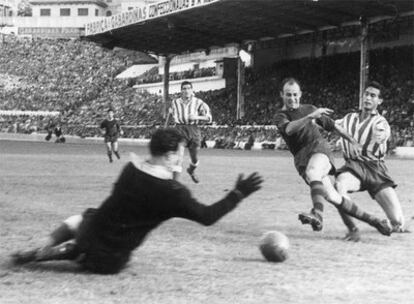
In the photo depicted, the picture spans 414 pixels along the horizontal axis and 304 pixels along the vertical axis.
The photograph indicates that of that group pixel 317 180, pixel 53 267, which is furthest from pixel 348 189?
pixel 53 267

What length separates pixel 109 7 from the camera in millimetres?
106938

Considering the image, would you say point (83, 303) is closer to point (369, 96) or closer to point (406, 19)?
point (369, 96)

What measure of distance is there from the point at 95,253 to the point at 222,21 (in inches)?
1642

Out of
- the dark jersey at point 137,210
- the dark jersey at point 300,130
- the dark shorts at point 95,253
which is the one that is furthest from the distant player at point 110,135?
the dark jersey at point 137,210

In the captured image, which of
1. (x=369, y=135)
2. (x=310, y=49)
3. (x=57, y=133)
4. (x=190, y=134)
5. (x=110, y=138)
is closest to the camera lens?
(x=369, y=135)

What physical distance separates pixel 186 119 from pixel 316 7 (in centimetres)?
2671

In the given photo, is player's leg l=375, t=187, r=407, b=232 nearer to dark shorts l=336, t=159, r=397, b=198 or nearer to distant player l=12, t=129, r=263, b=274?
dark shorts l=336, t=159, r=397, b=198

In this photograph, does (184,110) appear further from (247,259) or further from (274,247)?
(274,247)

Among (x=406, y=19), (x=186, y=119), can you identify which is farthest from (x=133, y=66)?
(x=186, y=119)

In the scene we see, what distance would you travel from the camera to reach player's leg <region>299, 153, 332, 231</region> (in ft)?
25.9

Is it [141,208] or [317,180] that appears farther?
[317,180]

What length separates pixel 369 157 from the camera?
28.1 feet

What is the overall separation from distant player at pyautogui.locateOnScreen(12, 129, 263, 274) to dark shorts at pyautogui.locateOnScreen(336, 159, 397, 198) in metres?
3.04

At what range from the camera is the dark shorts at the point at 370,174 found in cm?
848
